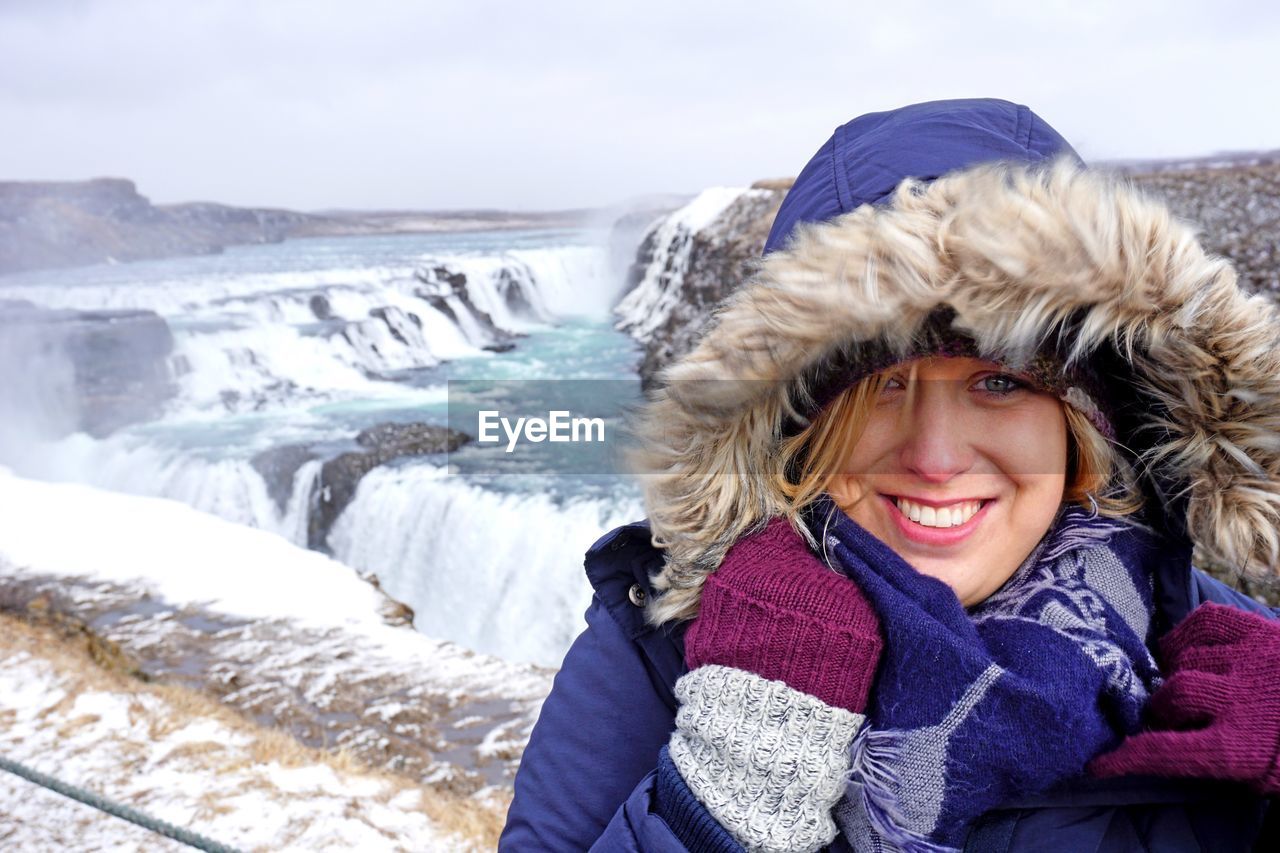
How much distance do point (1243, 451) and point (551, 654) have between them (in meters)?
7.05

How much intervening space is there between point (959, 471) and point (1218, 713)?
14.4 inches

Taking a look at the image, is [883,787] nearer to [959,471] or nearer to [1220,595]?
[959,471]

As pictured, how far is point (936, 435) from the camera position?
1095mm

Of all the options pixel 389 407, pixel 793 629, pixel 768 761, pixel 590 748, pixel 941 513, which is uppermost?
pixel 941 513

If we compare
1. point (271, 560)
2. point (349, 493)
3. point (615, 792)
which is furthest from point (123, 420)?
point (615, 792)

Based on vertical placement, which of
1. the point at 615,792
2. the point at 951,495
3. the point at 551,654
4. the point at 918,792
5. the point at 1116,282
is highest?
the point at 1116,282

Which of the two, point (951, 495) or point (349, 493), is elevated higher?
point (951, 495)

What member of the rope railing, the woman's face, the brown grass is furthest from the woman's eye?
the brown grass

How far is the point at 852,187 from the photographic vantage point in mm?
1121

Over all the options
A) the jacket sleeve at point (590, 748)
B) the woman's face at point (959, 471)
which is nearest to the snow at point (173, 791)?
the jacket sleeve at point (590, 748)

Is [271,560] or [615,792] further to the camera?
[271,560]

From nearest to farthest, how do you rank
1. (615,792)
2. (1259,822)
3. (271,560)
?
1. (1259,822)
2. (615,792)
3. (271,560)

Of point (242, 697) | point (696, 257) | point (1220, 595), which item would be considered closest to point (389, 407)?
point (696, 257)

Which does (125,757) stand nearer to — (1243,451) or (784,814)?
(784,814)
